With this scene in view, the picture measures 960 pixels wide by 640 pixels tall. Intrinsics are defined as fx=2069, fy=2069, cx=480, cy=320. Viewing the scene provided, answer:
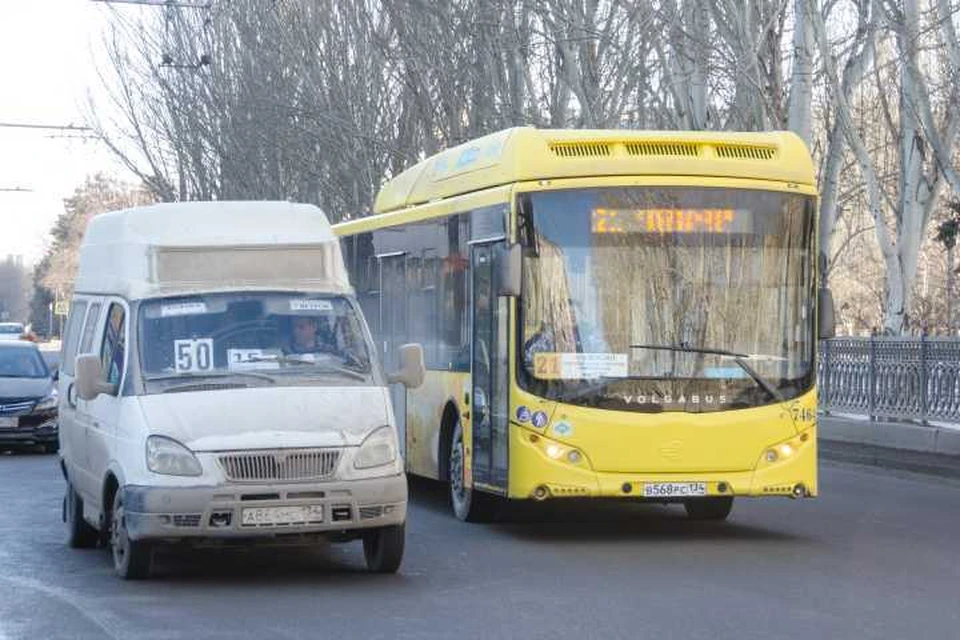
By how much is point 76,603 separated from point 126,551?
3.13 ft

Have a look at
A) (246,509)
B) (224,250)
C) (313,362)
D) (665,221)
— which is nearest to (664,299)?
(665,221)

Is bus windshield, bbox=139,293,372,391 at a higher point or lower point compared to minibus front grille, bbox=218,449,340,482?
higher

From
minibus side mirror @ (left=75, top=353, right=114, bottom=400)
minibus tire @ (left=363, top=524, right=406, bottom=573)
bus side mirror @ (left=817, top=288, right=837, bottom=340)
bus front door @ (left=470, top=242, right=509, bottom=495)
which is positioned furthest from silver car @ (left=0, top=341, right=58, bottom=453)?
minibus tire @ (left=363, top=524, right=406, bottom=573)

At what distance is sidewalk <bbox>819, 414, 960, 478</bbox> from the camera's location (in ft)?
74.9

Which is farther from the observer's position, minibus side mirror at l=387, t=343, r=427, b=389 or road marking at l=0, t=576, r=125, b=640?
minibus side mirror at l=387, t=343, r=427, b=389

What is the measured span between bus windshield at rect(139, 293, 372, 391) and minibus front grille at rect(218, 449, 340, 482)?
2.32 ft

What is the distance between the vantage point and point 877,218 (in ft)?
113

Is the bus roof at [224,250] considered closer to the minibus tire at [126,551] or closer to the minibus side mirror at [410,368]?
the minibus side mirror at [410,368]

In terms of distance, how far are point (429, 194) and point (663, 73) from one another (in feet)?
51.0

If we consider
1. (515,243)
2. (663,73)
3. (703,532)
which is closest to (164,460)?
(515,243)

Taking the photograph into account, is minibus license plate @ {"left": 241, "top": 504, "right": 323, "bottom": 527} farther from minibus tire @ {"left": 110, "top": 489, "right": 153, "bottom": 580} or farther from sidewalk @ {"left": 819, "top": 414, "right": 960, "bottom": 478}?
sidewalk @ {"left": 819, "top": 414, "right": 960, "bottom": 478}

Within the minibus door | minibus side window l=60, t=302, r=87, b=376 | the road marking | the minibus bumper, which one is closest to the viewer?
the road marking

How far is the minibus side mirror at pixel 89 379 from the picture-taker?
12633 mm

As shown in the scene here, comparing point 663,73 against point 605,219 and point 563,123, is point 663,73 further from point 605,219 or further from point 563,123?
point 605,219
